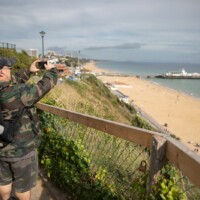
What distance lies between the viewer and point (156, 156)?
2078mm

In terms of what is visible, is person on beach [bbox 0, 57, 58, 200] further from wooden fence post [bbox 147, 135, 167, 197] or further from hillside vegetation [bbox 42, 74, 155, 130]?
hillside vegetation [bbox 42, 74, 155, 130]

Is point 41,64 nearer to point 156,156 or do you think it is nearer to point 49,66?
point 49,66

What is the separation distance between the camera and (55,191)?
12.1 ft

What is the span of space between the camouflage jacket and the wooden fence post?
1.01 metres

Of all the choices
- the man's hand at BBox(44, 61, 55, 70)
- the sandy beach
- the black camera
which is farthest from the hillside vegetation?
the sandy beach

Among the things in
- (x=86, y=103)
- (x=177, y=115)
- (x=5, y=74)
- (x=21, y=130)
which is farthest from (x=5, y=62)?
(x=177, y=115)

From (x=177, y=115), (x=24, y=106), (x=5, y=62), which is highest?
(x=5, y=62)

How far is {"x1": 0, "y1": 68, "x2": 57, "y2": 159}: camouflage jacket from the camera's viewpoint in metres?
2.32

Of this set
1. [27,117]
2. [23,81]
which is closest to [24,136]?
[27,117]

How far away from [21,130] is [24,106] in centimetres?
25

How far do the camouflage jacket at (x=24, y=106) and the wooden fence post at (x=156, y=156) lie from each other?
101cm

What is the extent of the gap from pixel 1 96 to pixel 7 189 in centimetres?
101

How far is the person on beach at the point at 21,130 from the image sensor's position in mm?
2330

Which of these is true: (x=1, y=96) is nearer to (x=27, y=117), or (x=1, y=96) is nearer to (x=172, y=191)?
(x=27, y=117)
